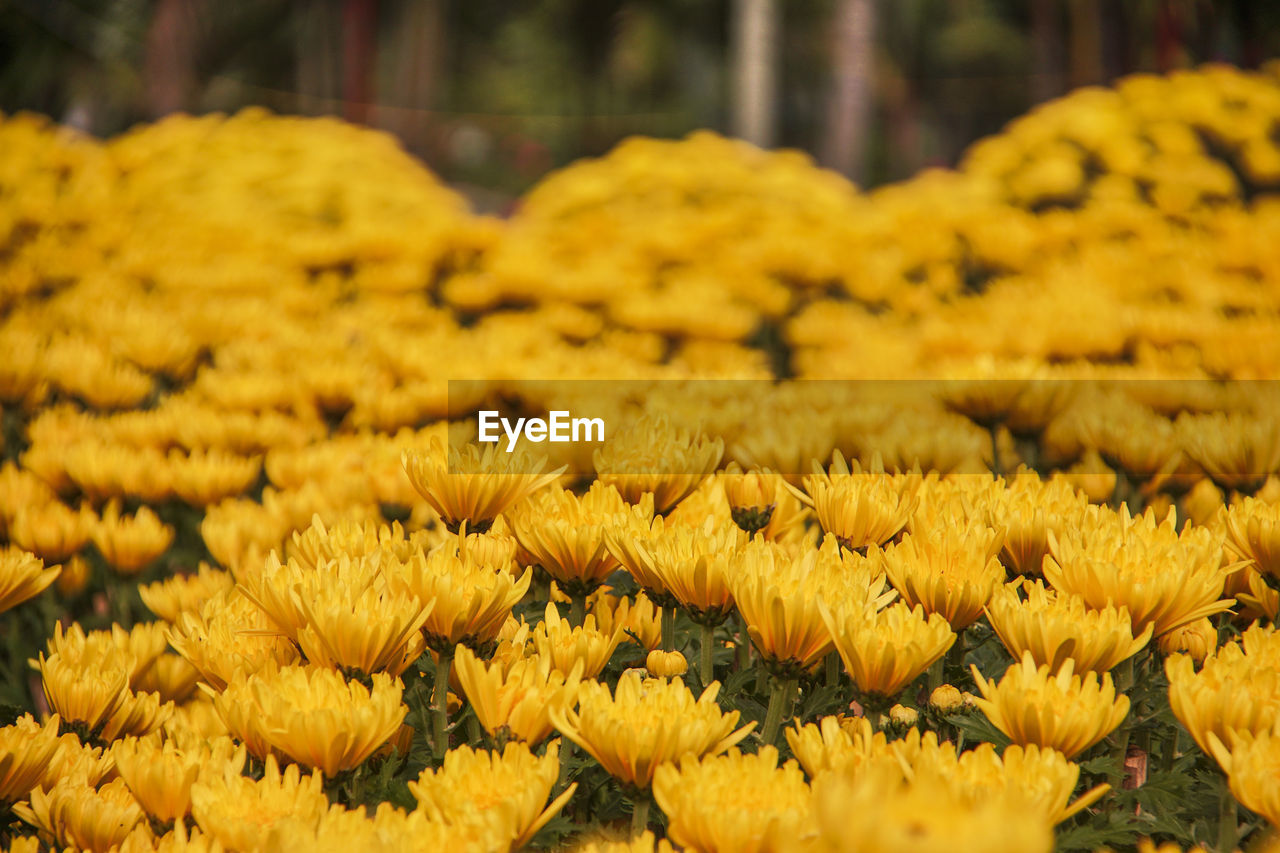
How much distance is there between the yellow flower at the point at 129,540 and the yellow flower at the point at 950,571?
134 centimetres

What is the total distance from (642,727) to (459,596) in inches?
9.3

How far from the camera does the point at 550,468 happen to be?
1.44 m

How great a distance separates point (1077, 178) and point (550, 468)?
4.53m

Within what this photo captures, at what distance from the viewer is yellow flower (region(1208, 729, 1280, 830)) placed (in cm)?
74

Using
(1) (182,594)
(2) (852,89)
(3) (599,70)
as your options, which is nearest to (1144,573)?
(1) (182,594)

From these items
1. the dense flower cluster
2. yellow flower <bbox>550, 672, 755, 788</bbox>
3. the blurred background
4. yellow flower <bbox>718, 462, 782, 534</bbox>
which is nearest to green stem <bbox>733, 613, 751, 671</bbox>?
the dense flower cluster

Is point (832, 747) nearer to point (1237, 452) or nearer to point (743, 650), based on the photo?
point (743, 650)

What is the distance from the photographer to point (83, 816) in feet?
2.87

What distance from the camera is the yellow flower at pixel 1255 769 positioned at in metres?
0.74

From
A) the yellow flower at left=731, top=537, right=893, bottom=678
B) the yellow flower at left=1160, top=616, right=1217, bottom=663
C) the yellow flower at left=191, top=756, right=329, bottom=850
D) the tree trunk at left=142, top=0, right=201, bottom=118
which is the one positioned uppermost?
the tree trunk at left=142, top=0, right=201, bottom=118

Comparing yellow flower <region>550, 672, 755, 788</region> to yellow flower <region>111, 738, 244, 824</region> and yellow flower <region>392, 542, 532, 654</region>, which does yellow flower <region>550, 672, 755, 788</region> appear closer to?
yellow flower <region>392, 542, 532, 654</region>

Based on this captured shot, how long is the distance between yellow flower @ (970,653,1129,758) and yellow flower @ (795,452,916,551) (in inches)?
11.3

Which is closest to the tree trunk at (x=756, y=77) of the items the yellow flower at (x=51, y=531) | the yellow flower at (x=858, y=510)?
the yellow flower at (x=51, y=531)

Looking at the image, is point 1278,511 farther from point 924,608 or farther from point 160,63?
point 160,63
